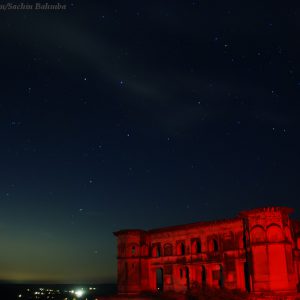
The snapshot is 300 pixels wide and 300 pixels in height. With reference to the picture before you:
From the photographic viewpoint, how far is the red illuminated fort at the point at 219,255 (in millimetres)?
33750

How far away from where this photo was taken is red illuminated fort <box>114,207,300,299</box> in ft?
111

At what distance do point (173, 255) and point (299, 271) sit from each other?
12.9 metres

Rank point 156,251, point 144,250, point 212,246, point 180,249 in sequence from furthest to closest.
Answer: point 144,250 → point 156,251 → point 180,249 → point 212,246

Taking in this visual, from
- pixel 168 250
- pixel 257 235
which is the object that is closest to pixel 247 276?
pixel 257 235

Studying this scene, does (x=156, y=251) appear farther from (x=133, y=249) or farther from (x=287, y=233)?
(x=287, y=233)

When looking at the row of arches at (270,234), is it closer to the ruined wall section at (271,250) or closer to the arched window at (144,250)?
the ruined wall section at (271,250)

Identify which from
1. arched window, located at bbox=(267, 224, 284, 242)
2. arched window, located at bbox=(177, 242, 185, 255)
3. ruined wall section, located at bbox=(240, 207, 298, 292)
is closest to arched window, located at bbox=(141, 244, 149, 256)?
arched window, located at bbox=(177, 242, 185, 255)

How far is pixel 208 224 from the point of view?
4050 cm

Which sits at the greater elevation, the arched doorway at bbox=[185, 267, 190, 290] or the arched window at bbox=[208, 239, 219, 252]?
the arched window at bbox=[208, 239, 219, 252]

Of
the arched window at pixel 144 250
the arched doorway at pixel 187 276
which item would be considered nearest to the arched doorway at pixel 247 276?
the arched doorway at pixel 187 276

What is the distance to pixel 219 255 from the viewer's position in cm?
3900

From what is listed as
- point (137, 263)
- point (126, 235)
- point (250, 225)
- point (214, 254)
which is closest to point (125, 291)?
point (137, 263)

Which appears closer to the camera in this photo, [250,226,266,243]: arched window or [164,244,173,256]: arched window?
[250,226,266,243]: arched window

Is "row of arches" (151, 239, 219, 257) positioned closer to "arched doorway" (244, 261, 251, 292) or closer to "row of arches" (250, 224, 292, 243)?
"arched doorway" (244, 261, 251, 292)
